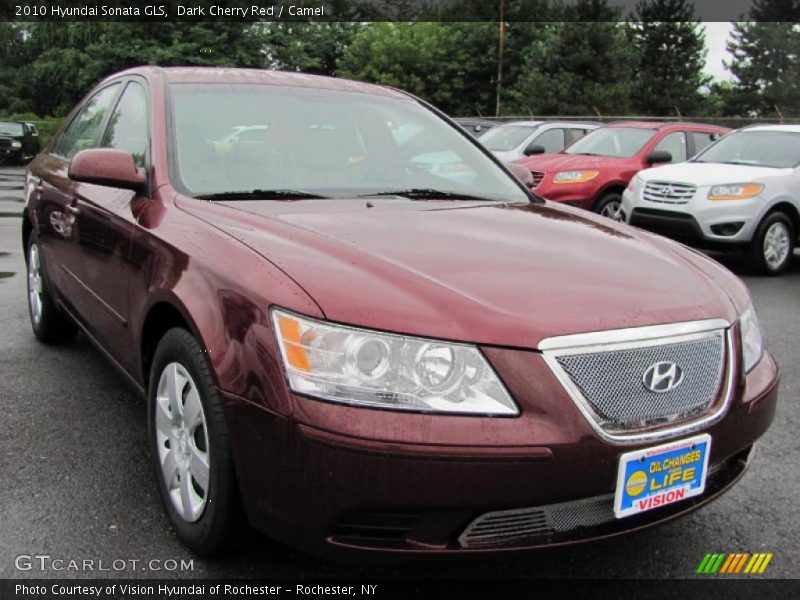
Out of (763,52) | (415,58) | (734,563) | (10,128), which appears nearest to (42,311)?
(734,563)

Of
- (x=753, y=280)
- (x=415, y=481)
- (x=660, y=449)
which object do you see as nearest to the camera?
(x=415, y=481)

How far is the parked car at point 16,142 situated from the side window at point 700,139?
19.4m

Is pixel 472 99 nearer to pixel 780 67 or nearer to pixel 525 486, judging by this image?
pixel 780 67

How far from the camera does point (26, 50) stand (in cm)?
5219

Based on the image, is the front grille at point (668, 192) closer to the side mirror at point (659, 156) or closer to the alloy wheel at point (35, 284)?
the side mirror at point (659, 156)

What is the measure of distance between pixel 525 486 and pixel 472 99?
53.5 m

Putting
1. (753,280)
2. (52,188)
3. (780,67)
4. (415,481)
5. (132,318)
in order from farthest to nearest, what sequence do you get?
(780,67)
(753,280)
(52,188)
(132,318)
(415,481)

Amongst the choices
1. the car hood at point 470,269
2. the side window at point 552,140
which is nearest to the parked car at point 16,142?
the side window at point 552,140

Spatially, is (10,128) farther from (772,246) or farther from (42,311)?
(772,246)

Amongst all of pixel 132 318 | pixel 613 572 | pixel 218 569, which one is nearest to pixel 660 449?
pixel 613 572

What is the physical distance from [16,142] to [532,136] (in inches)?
670

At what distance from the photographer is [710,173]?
8570 millimetres

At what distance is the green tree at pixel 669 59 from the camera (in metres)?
51.2

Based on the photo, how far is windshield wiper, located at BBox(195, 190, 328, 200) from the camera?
2.88 m
